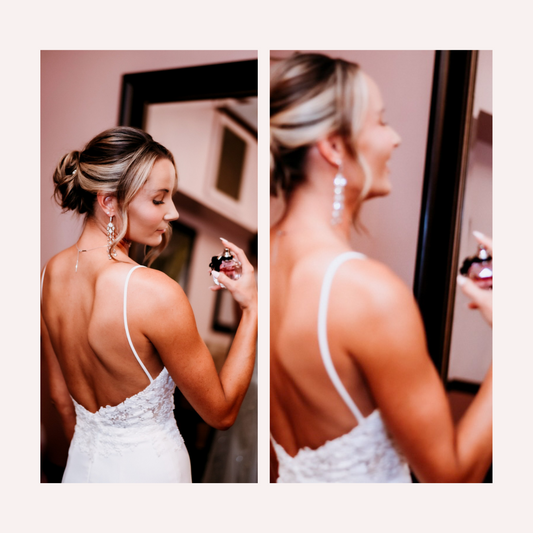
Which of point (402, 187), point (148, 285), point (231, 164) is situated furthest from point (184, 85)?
point (402, 187)

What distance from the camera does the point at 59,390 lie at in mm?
1556

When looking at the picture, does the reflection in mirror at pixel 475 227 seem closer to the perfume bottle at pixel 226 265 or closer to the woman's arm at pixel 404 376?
the woman's arm at pixel 404 376

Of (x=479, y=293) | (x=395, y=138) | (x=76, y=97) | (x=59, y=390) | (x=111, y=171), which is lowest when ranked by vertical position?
(x=59, y=390)

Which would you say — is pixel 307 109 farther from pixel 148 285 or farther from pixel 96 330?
pixel 96 330

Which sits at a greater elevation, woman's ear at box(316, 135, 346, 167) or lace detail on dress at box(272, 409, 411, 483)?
woman's ear at box(316, 135, 346, 167)

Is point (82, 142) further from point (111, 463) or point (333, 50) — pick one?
point (111, 463)

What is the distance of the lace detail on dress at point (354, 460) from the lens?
1.42 m

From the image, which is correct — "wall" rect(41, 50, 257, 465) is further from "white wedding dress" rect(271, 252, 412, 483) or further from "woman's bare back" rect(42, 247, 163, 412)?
"white wedding dress" rect(271, 252, 412, 483)

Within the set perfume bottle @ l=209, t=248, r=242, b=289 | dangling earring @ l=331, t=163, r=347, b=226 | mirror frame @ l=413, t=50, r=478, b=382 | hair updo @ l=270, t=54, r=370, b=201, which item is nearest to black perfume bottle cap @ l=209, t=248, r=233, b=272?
perfume bottle @ l=209, t=248, r=242, b=289

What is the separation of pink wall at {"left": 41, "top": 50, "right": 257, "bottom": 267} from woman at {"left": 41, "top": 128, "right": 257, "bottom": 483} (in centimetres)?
5

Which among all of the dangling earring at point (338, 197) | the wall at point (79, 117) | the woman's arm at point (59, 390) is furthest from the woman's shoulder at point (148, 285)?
the dangling earring at point (338, 197)

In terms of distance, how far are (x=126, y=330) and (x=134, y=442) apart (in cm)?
35

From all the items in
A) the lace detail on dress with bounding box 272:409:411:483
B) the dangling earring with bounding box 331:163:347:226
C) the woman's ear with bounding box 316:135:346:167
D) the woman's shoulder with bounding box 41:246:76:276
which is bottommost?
the lace detail on dress with bounding box 272:409:411:483

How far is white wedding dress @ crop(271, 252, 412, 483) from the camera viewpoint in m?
1.41
